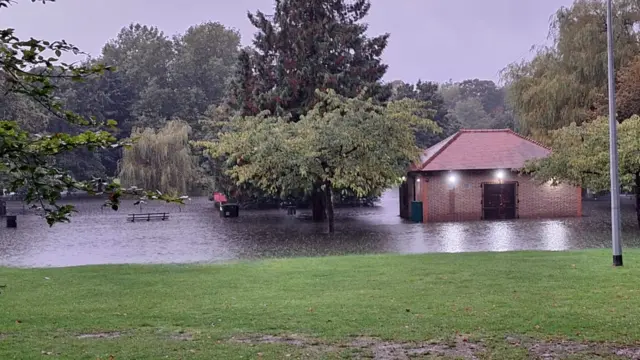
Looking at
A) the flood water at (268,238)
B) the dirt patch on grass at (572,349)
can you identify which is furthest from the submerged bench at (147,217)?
the dirt patch on grass at (572,349)

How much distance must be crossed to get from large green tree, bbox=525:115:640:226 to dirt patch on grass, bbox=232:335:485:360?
1662 centimetres

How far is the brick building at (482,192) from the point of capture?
31781 millimetres

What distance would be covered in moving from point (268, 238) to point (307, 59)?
11.0 meters

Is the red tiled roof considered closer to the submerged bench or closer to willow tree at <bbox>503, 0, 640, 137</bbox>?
willow tree at <bbox>503, 0, 640, 137</bbox>

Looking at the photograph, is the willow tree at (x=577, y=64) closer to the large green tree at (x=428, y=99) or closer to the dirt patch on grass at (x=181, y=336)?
the dirt patch on grass at (x=181, y=336)

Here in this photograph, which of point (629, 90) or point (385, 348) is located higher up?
point (629, 90)

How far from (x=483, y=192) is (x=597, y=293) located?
2246 centimetres

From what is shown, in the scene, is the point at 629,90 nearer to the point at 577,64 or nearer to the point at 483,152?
the point at 577,64

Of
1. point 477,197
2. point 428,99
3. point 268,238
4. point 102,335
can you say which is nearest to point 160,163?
point 477,197

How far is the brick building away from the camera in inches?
1251

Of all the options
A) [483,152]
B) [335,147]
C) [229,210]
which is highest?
[483,152]

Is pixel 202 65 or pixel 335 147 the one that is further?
→ pixel 202 65

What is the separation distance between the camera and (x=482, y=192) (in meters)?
32.2

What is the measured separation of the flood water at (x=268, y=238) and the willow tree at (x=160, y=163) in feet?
44.2
